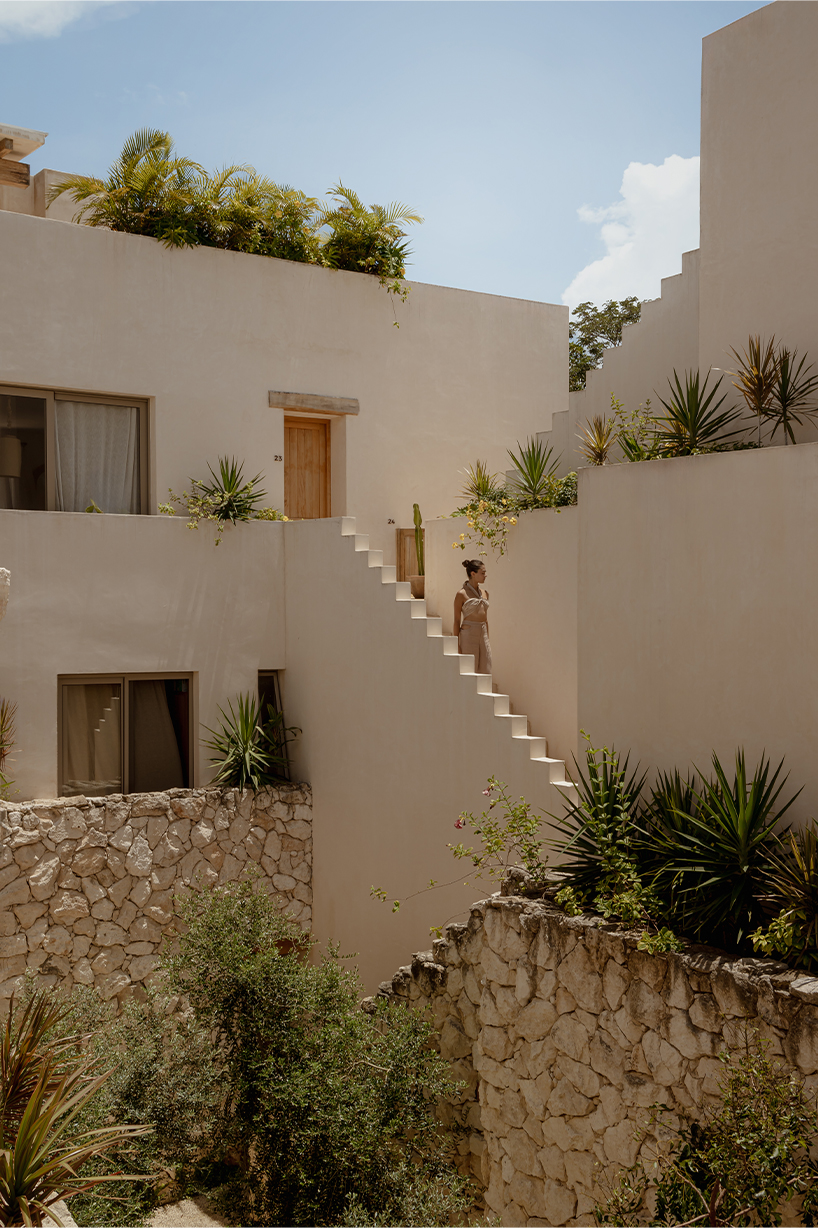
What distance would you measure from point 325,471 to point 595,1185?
35.2 feet

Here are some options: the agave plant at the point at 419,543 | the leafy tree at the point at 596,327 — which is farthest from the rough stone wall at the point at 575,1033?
the leafy tree at the point at 596,327

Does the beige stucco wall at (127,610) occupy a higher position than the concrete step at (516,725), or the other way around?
the beige stucco wall at (127,610)

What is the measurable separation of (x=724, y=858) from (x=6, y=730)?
826 centimetres

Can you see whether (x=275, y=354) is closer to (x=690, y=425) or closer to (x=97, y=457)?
(x=97, y=457)

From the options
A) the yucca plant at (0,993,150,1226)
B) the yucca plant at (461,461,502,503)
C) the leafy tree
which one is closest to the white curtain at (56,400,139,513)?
the yucca plant at (461,461,502,503)

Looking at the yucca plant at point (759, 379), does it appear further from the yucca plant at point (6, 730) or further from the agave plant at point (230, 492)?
the yucca plant at point (6, 730)

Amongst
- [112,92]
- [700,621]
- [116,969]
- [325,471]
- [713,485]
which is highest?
[112,92]

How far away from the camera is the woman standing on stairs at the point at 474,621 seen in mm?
11172

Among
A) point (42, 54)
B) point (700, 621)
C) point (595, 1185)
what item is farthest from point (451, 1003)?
point (42, 54)

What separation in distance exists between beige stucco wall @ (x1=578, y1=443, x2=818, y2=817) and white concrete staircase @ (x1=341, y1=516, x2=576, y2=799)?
95cm

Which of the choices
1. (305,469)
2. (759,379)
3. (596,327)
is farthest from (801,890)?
(596,327)

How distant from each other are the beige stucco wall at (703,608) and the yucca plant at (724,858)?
50 centimetres

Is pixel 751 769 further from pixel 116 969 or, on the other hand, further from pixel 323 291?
pixel 323 291

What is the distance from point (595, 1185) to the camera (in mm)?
6754
